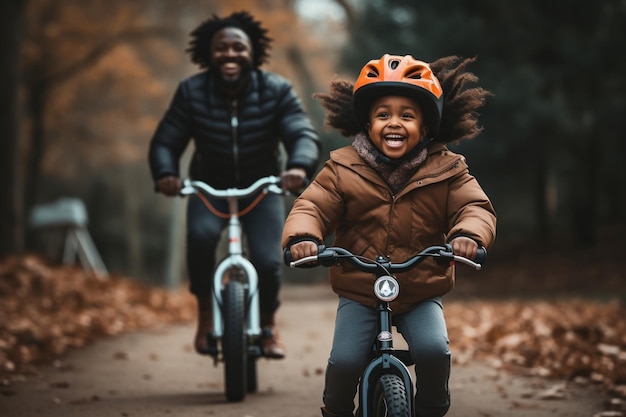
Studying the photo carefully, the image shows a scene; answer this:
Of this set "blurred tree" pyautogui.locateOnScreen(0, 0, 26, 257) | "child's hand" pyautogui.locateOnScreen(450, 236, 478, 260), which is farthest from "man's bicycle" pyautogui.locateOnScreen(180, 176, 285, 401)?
"blurred tree" pyautogui.locateOnScreen(0, 0, 26, 257)

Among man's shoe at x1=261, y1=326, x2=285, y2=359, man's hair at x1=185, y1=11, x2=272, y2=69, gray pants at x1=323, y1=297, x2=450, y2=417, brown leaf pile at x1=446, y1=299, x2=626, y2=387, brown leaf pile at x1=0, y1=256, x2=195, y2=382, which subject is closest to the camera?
gray pants at x1=323, y1=297, x2=450, y2=417

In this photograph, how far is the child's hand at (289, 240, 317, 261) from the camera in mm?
3766

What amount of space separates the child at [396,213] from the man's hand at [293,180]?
171 cm

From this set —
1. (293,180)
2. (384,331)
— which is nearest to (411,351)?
(384,331)

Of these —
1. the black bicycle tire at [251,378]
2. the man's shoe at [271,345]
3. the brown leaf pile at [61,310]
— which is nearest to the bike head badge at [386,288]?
the man's shoe at [271,345]

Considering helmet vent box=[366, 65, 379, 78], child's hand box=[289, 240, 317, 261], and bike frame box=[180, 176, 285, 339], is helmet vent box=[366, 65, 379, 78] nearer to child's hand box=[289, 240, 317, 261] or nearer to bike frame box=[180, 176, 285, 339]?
child's hand box=[289, 240, 317, 261]

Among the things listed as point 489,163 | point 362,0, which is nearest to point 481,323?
point 489,163

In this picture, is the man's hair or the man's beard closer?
the man's beard

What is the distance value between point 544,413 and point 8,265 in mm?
8952

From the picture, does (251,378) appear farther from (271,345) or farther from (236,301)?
(236,301)

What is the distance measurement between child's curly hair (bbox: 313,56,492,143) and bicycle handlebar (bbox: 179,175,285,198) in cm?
144

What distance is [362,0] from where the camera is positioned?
2466 cm

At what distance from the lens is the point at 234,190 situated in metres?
6.19

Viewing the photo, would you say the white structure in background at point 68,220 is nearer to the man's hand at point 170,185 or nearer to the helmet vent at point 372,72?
the man's hand at point 170,185
